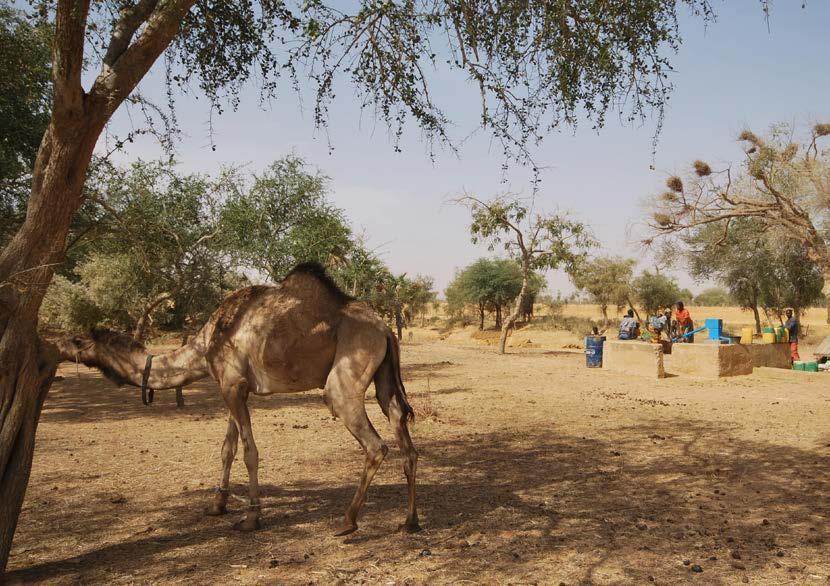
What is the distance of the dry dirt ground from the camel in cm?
77

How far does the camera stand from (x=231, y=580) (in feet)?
14.6

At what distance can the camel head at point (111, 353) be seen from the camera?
5871mm

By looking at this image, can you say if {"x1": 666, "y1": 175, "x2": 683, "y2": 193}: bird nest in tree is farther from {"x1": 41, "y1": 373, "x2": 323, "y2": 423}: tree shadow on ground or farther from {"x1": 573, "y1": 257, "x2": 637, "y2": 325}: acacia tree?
{"x1": 573, "y1": 257, "x2": 637, "y2": 325}: acacia tree

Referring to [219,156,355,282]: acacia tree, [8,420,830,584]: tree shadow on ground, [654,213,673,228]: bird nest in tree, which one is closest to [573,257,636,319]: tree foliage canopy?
[654,213,673,228]: bird nest in tree

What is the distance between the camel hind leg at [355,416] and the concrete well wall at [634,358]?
14.6m

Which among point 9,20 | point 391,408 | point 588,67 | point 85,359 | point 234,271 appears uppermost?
point 9,20

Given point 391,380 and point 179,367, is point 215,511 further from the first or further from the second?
point 391,380

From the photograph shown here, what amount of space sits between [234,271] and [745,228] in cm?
2774

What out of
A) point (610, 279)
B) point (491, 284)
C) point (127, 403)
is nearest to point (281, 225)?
point (127, 403)

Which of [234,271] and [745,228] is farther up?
[745,228]

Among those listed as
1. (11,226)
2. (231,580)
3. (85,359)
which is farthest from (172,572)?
(11,226)

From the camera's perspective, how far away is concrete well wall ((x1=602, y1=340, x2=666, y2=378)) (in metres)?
18.3

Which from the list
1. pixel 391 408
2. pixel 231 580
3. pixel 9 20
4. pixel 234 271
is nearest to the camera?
pixel 231 580

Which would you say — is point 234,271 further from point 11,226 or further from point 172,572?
point 172,572
